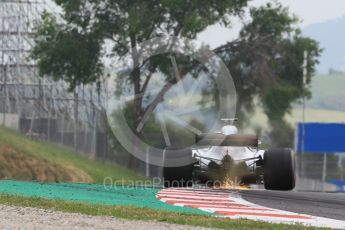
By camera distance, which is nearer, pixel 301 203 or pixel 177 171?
pixel 301 203

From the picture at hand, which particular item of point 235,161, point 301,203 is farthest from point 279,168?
point 301,203

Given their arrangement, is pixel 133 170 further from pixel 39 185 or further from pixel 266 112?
pixel 39 185

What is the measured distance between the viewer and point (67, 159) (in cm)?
3769

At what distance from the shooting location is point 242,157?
21.3 meters

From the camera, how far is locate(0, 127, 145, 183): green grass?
34.1 m

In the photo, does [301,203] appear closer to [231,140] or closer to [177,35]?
[231,140]

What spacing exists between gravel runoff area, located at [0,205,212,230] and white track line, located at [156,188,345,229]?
2648 mm

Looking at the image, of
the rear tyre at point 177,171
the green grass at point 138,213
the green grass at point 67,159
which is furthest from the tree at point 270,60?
the green grass at point 138,213

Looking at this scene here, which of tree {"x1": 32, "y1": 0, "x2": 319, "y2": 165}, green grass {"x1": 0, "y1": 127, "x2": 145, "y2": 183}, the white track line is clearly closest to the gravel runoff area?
the white track line

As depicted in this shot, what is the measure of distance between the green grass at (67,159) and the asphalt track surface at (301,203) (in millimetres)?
13891

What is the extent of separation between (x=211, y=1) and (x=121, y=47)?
513cm

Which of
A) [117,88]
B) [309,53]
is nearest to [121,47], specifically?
[309,53]

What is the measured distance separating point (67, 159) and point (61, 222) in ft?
83.1

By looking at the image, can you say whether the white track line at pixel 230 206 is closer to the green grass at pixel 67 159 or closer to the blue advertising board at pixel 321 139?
the green grass at pixel 67 159
